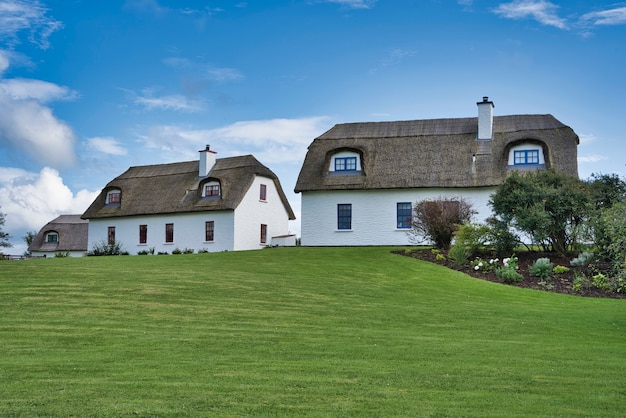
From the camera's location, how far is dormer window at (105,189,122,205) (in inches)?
1978

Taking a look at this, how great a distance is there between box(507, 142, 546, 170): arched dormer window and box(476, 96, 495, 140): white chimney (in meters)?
1.96

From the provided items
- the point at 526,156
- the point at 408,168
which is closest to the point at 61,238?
the point at 408,168

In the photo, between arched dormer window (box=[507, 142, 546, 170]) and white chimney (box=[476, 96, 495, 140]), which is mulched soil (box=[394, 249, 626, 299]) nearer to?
arched dormer window (box=[507, 142, 546, 170])

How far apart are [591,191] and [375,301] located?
531 inches

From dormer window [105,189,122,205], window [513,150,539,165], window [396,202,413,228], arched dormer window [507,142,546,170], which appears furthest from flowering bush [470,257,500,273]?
dormer window [105,189,122,205]

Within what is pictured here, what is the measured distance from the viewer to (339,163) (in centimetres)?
3872

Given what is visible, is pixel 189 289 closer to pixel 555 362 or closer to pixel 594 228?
pixel 555 362

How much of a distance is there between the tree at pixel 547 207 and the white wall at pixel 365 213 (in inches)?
293

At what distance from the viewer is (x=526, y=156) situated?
36.4 metres

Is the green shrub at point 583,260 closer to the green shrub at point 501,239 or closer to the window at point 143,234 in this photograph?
the green shrub at point 501,239

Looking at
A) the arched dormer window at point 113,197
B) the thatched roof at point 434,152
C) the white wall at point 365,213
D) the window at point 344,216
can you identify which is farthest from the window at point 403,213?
the arched dormer window at point 113,197

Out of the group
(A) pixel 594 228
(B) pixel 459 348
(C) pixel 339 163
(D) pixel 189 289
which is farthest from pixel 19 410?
(C) pixel 339 163

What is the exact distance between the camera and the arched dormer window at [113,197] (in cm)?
5016

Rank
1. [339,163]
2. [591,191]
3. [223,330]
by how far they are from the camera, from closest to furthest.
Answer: [223,330], [591,191], [339,163]
